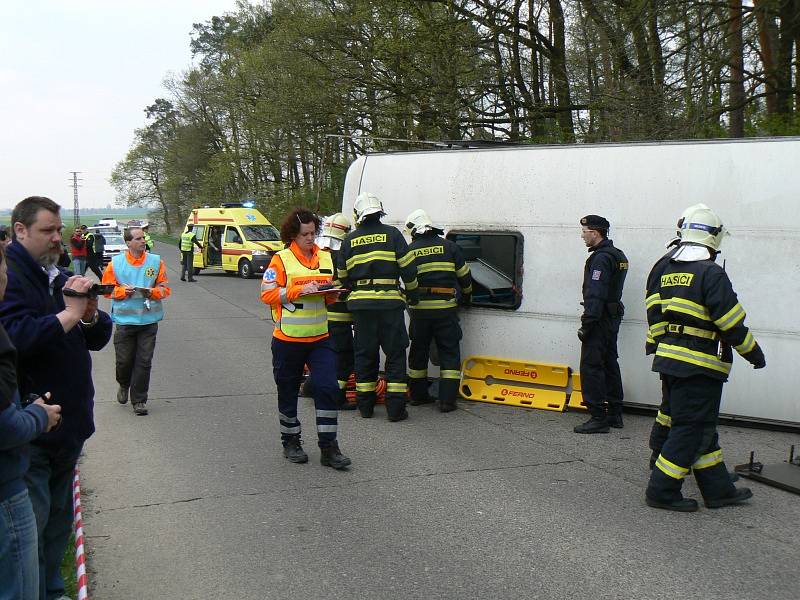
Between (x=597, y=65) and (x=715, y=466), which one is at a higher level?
(x=597, y=65)

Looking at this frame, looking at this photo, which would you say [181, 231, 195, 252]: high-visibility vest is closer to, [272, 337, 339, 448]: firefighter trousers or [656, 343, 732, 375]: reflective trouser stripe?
[272, 337, 339, 448]: firefighter trousers

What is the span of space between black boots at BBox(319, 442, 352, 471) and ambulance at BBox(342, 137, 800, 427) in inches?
109

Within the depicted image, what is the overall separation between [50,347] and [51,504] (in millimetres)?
774

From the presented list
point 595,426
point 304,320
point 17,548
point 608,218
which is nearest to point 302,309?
point 304,320

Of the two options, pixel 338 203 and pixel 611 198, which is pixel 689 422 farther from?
pixel 338 203

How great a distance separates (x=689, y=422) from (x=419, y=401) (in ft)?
12.3

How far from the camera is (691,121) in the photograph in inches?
541

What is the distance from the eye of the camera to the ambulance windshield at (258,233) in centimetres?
2759

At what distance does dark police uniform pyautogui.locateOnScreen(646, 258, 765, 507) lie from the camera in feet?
17.4

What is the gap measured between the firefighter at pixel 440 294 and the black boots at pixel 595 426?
142 centimetres

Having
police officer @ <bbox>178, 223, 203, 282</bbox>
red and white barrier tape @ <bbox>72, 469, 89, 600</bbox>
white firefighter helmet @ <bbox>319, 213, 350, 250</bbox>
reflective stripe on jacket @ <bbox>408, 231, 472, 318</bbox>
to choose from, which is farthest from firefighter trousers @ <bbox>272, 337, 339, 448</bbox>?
police officer @ <bbox>178, 223, 203, 282</bbox>

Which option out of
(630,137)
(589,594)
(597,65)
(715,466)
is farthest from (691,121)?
(589,594)

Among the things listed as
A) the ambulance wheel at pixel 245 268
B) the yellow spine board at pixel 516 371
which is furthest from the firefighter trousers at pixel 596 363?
the ambulance wheel at pixel 245 268

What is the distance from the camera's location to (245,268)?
2738cm
